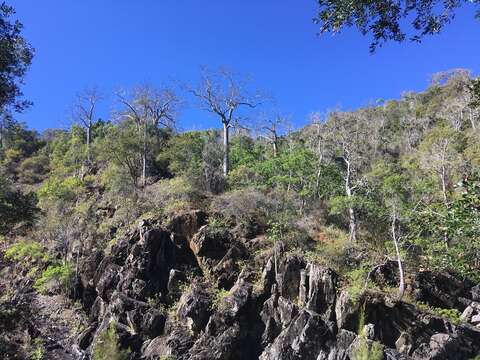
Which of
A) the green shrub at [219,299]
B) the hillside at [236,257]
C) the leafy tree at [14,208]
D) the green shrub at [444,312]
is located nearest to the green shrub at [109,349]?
the hillside at [236,257]

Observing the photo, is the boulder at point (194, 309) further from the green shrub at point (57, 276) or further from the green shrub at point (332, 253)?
the green shrub at point (57, 276)

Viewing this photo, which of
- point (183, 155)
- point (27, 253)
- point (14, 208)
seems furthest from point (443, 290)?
point (27, 253)

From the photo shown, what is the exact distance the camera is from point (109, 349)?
1694 centimetres

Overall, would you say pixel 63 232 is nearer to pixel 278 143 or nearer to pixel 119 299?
pixel 119 299

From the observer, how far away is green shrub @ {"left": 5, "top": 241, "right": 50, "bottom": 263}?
27.2 meters

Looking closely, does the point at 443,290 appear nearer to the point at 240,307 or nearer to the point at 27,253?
the point at 240,307

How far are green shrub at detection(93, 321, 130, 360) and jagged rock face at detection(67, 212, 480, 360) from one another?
0.63 metres

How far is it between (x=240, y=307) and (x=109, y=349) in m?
5.98

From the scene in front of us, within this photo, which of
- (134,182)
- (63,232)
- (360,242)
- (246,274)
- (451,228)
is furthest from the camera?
(134,182)

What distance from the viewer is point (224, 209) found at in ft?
82.6

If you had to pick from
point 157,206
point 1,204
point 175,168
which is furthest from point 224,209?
point 1,204

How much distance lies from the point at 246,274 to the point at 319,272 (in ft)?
12.7

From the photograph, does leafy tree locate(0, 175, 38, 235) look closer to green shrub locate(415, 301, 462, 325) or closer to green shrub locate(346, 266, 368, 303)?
green shrub locate(346, 266, 368, 303)

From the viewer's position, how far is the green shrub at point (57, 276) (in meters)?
23.9
